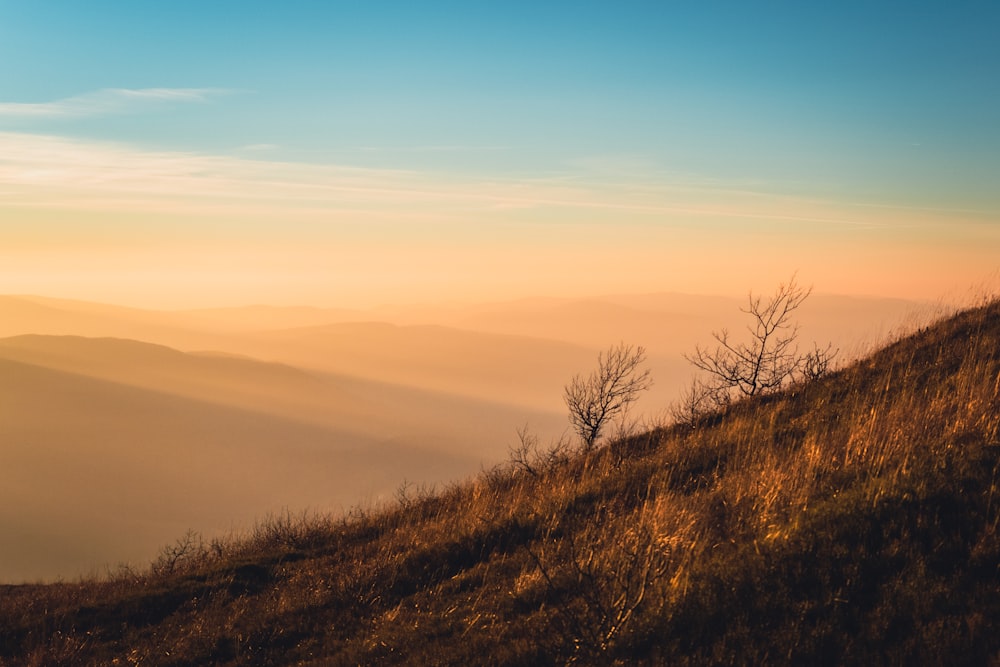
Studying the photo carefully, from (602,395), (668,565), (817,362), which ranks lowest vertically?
(602,395)

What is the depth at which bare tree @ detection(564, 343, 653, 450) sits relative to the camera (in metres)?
19.0

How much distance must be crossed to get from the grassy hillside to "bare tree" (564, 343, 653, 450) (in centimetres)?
664

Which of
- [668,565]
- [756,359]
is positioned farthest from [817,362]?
[668,565]

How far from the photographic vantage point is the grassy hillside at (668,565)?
13.7ft

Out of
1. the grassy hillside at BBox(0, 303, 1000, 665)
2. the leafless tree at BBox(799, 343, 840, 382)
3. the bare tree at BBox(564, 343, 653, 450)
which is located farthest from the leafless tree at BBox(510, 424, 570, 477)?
the leafless tree at BBox(799, 343, 840, 382)

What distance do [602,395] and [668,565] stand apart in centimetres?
1435

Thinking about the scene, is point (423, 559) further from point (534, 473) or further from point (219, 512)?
point (219, 512)

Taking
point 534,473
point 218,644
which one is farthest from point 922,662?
point 534,473

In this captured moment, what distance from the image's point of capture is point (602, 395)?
766 inches

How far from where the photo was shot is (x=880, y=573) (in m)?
4.39

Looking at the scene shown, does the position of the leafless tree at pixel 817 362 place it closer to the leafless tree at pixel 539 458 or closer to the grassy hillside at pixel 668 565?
the grassy hillside at pixel 668 565

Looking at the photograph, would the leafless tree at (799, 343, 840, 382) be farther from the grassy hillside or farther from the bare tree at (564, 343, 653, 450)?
the bare tree at (564, 343, 653, 450)

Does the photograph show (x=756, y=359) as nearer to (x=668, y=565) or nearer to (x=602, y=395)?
(x=602, y=395)

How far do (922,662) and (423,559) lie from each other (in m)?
5.70
